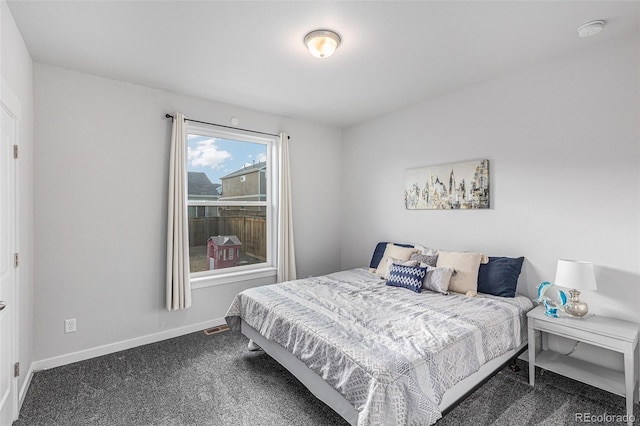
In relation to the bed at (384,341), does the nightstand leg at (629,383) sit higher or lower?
lower

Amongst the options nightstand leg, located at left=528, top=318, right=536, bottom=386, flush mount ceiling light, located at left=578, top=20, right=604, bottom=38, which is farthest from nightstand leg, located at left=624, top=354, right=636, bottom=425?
flush mount ceiling light, located at left=578, top=20, right=604, bottom=38

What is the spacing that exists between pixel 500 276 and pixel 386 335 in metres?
1.45

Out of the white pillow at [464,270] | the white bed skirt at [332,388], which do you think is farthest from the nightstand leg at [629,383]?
the white pillow at [464,270]

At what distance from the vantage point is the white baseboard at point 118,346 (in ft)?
8.79

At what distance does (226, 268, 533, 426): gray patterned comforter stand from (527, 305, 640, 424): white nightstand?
17cm

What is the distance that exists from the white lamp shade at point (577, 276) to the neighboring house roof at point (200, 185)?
3.46m

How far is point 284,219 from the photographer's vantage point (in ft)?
13.2

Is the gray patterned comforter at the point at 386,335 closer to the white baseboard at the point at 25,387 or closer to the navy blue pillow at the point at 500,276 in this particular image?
the navy blue pillow at the point at 500,276

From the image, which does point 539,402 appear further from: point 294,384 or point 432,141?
point 432,141

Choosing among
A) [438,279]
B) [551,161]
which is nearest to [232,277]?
[438,279]

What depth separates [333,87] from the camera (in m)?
3.20

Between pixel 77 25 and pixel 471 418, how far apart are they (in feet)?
12.2

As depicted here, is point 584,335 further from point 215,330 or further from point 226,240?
point 226,240

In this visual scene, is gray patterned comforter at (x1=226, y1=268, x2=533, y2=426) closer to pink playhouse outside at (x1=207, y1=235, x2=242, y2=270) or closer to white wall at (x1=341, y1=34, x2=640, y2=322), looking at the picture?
white wall at (x1=341, y1=34, x2=640, y2=322)
